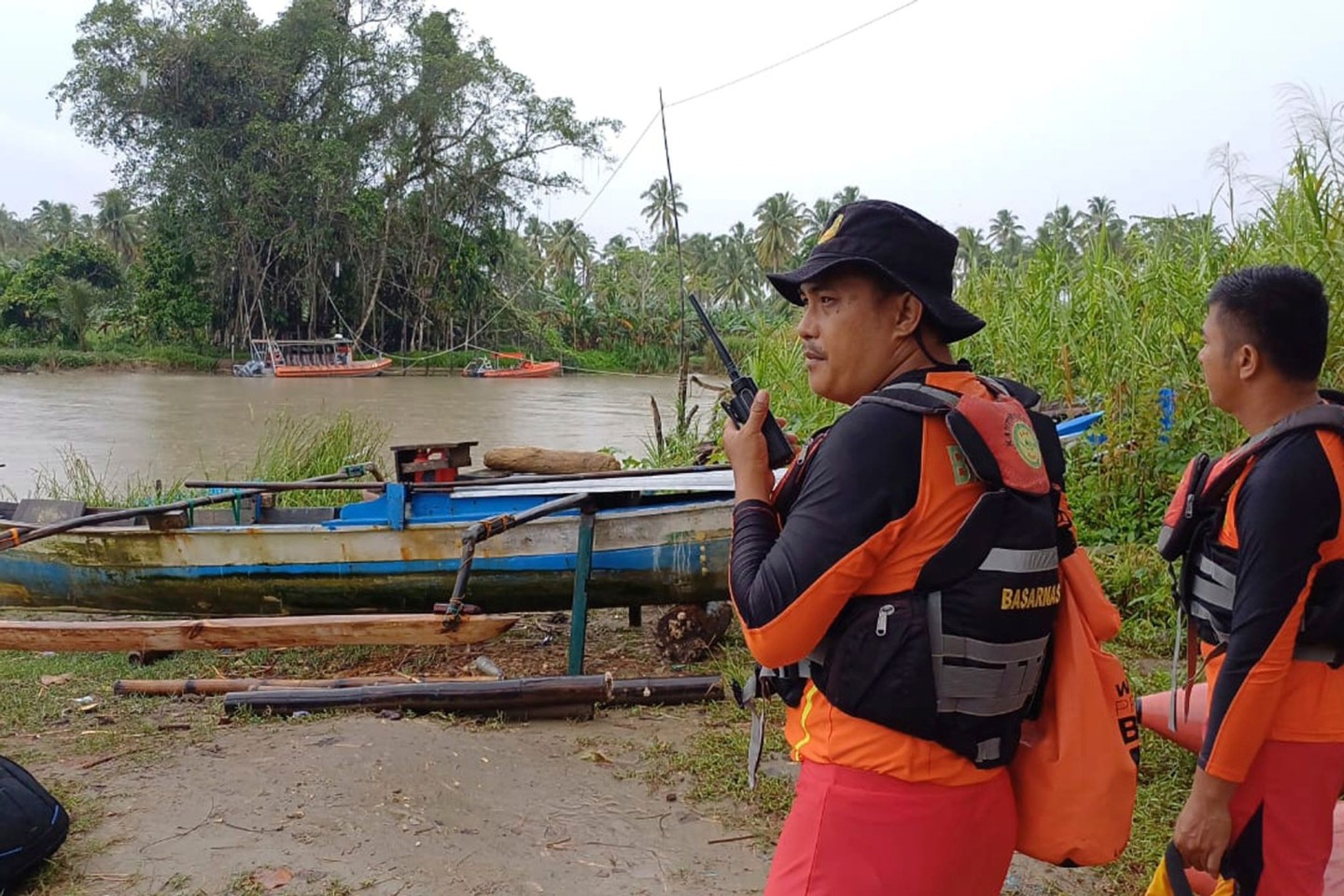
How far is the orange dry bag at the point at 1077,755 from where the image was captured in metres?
1.33

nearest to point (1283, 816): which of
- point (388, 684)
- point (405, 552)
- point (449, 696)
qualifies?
point (449, 696)

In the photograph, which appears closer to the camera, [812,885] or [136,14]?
[812,885]

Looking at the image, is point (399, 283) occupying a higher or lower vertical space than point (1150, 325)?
higher

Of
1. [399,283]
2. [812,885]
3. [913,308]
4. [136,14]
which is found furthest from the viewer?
[399,283]

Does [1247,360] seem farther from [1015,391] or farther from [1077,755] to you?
[1077,755]

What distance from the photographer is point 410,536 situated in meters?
5.75

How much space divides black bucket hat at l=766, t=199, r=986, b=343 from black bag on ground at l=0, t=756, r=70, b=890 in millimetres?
2691

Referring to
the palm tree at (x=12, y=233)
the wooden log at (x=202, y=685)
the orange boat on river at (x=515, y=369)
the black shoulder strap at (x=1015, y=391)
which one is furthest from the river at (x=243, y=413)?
the palm tree at (x=12, y=233)

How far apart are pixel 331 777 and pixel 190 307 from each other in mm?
36311

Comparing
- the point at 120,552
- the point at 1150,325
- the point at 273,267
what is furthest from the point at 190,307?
the point at 1150,325

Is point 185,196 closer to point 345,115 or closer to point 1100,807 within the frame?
point 345,115

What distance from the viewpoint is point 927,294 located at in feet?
4.57

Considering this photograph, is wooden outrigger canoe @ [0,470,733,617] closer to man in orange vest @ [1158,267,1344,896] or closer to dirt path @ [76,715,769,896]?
dirt path @ [76,715,769,896]

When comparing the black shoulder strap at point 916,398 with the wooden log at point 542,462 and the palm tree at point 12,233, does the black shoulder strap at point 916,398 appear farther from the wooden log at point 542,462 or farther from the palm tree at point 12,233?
the palm tree at point 12,233
